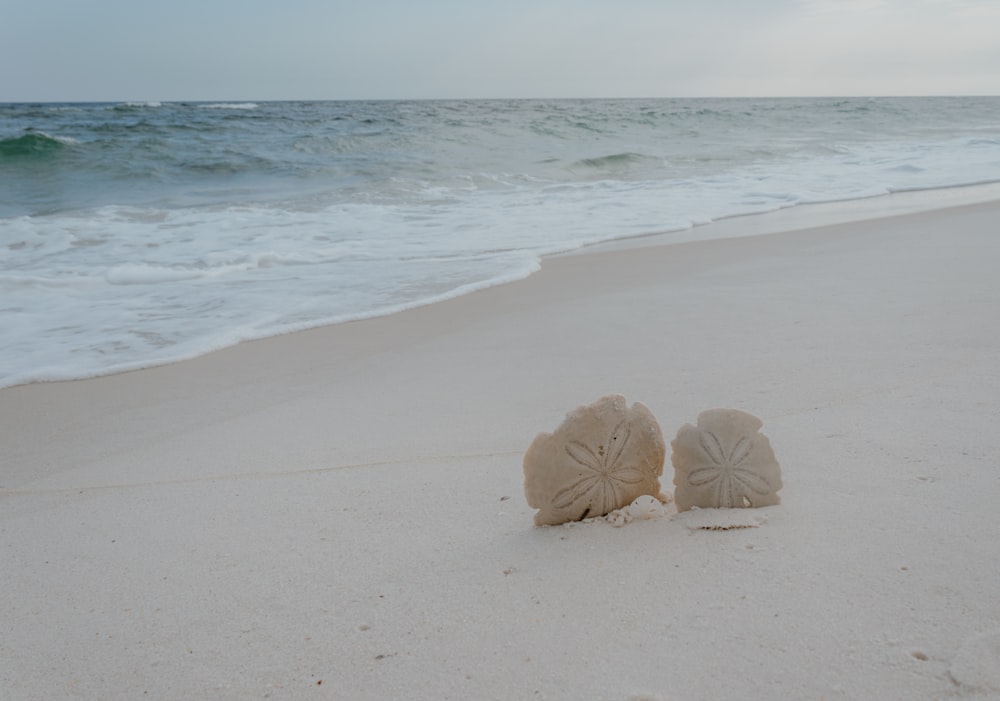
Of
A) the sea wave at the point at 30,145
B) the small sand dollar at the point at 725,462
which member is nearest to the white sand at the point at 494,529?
the small sand dollar at the point at 725,462

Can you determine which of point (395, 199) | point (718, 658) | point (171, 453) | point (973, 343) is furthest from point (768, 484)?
point (395, 199)

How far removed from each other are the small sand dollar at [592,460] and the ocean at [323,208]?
252 centimetres

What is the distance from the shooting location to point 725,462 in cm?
192

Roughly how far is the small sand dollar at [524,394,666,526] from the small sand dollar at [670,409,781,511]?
0.24ft

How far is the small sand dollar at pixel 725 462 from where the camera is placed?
75.7 inches

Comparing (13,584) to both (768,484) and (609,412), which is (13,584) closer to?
(609,412)

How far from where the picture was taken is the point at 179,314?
4746 millimetres

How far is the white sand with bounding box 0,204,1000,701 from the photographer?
57.1 inches

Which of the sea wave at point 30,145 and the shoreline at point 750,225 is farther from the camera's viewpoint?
the sea wave at point 30,145

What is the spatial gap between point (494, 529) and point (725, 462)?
0.56 m

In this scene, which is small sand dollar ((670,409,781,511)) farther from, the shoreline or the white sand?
the shoreline

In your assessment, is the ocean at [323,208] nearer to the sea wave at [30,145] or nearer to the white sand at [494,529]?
the sea wave at [30,145]

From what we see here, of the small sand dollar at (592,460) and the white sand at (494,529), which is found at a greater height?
the small sand dollar at (592,460)

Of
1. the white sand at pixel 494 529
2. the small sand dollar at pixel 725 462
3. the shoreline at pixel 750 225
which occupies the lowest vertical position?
the white sand at pixel 494 529
